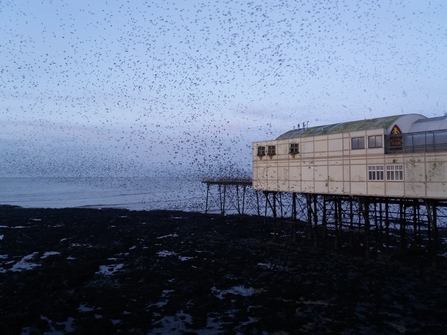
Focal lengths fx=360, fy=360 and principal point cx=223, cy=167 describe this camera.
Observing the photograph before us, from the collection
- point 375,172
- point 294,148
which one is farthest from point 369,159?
point 294,148

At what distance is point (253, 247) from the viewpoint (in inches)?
1063

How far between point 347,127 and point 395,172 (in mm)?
5222

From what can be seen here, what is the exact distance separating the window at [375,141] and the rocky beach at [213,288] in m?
6.85

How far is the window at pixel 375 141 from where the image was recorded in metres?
20.2

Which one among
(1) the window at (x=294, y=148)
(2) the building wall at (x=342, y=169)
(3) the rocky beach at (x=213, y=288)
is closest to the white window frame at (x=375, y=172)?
(2) the building wall at (x=342, y=169)

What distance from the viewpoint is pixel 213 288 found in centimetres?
1780

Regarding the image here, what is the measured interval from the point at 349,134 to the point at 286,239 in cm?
1166

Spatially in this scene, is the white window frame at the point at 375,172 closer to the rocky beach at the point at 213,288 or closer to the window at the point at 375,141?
the window at the point at 375,141

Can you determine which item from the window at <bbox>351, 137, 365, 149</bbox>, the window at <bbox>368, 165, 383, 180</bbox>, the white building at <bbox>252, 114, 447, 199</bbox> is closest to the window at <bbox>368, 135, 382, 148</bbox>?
the white building at <bbox>252, 114, 447, 199</bbox>

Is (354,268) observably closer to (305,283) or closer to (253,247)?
(305,283)

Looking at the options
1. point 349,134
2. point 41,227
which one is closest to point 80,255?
point 41,227

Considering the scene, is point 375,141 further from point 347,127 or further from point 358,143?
point 347,127

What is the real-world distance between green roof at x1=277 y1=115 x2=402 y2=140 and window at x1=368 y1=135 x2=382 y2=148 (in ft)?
2.60

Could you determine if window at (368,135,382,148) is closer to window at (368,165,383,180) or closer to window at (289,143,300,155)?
window at (368,165,383,180)
